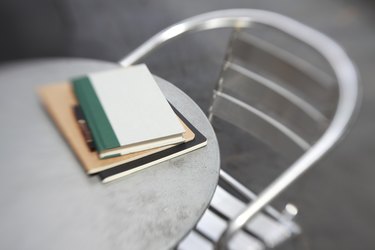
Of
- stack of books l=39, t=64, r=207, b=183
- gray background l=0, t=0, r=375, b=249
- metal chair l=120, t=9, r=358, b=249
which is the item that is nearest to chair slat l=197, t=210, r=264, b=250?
metal chair l=120, t=9, r=358, b=249

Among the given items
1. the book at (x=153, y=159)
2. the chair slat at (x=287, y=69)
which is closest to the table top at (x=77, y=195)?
the book at (x=153, y=159)

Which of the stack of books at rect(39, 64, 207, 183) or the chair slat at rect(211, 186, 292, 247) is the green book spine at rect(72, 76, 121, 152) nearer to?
the stack of books at rect(39, 64, 207, 183)

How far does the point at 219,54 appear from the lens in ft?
5.75

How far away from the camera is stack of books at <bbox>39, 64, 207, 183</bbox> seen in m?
0.58

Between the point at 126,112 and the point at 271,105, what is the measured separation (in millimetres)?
362

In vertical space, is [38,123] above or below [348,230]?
A: above

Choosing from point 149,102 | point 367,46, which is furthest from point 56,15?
point 367,46

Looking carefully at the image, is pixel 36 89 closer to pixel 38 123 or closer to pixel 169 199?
pixel 38 123

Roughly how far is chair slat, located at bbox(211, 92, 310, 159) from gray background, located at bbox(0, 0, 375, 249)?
42 millimetres

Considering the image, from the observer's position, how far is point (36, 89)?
719 millimetres

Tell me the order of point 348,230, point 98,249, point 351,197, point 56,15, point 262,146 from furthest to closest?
point 56,15
point 351,197
point 348,230
point 262,146
point 98,249

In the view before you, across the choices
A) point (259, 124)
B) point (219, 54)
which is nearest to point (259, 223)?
point (259, 124)

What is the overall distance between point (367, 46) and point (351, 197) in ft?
4.02

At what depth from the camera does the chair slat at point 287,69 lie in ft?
2.37
